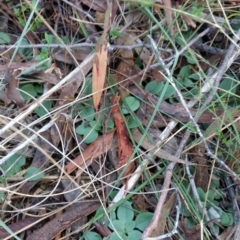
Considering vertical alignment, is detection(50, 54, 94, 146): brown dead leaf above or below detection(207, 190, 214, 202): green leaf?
above

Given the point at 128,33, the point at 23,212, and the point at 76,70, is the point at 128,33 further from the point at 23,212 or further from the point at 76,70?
the point at 23,212

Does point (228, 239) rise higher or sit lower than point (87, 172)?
lower

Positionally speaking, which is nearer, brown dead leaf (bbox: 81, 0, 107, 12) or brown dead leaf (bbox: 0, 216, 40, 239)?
brown dead leaf (bbox: 0, 216, 40, 239)

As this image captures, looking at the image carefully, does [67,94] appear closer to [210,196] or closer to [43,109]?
[43,109]

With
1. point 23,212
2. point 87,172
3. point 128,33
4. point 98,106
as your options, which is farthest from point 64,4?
point 23,212

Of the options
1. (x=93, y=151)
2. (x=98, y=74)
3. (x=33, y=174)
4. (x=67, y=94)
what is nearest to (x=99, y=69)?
(x=98, y=74)

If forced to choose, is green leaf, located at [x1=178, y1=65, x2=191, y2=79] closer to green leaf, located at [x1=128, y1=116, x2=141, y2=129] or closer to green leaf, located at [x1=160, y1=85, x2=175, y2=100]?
green leaf, located at [x1=160, y1=85, x2=175, y2=100]

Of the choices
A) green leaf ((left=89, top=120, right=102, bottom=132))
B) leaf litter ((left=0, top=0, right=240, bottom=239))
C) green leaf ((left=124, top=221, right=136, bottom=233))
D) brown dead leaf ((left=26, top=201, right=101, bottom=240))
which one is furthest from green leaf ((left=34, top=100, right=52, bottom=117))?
green leaf ((left=124, top=221, right=136, bottom=233))
